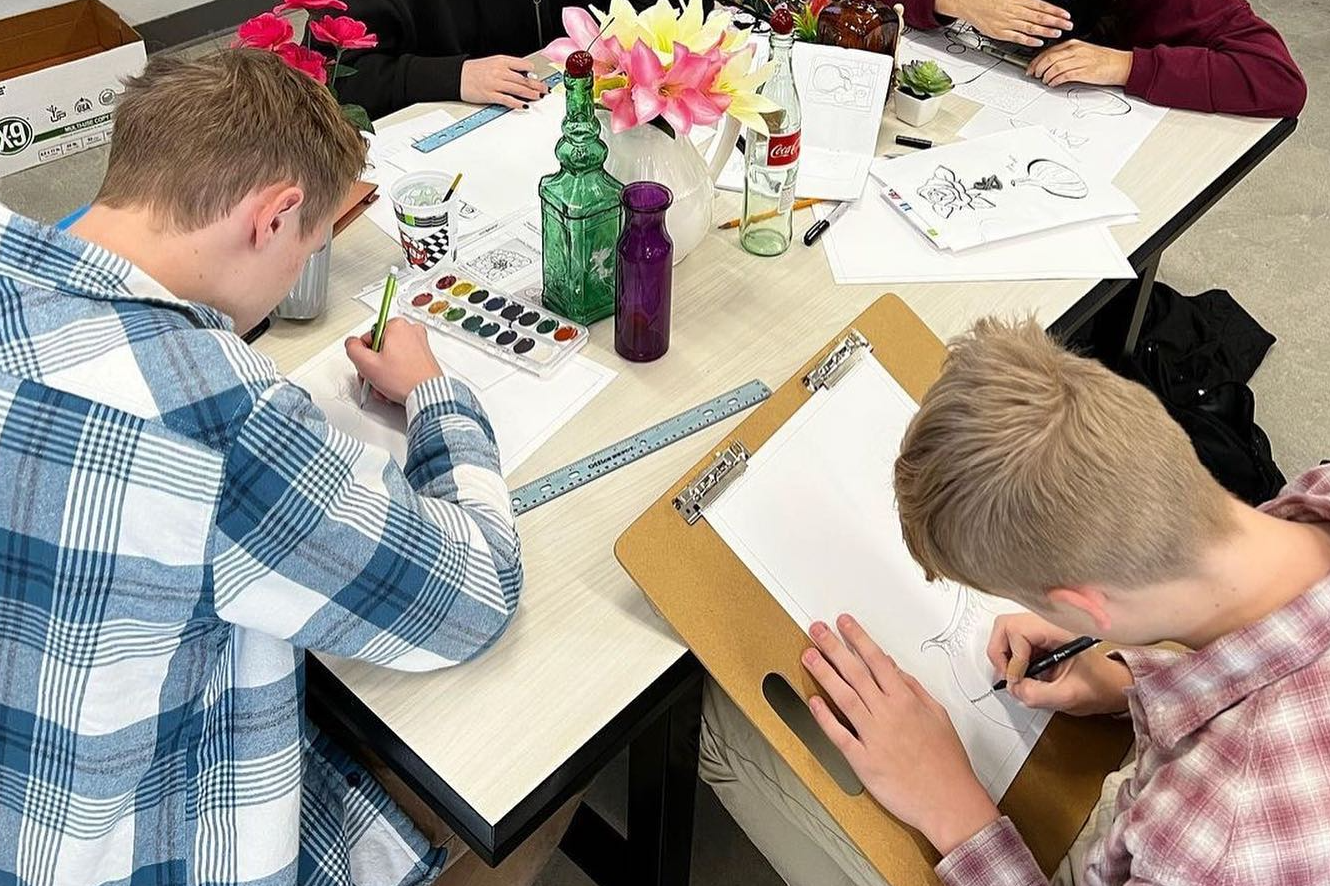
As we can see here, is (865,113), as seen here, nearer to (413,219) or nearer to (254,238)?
(413,219)

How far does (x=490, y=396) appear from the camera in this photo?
1.22 m

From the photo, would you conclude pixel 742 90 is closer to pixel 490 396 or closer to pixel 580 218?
pixel 580 218

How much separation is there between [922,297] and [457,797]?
32.0 inches

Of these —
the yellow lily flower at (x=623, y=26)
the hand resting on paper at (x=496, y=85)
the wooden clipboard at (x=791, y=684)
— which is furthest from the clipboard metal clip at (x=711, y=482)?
the hand resting on paper at (x=496, y=85)

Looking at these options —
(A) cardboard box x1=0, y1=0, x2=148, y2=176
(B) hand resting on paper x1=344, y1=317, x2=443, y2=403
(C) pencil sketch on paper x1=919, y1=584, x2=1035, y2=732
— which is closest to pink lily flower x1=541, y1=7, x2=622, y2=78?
(B) hand resting on paper x1=344, y1=317, x2=443, y2=403

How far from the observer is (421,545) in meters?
0.90

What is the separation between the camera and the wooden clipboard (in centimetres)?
95

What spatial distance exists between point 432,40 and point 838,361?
45.1 inches

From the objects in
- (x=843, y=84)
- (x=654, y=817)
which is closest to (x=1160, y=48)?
(x=843, y=84)

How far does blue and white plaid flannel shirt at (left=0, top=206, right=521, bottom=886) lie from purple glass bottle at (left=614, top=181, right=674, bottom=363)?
0.29 meters

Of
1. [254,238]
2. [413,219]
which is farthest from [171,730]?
[413,219]

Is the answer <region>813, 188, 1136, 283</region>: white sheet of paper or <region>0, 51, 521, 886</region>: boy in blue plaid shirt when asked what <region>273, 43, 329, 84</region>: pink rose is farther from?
<region>813, 188, 1136, 283</region>: white sheet of paper

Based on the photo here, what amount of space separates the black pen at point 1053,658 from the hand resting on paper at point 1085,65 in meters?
1.05

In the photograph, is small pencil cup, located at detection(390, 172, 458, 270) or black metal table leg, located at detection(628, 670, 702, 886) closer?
black metal table leg, located at detection(628, 670, 702, 886)
